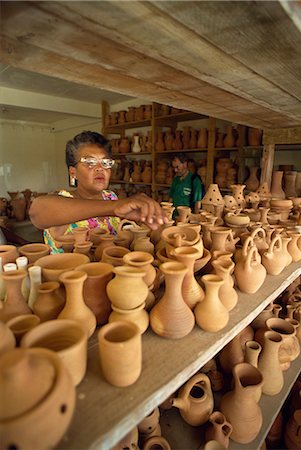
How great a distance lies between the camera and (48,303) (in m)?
0.61

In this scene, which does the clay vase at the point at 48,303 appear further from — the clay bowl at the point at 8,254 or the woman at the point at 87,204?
the woman at the point at 87,204

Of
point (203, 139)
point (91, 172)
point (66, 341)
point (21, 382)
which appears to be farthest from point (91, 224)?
point (203, 139)

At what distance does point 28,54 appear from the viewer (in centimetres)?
61

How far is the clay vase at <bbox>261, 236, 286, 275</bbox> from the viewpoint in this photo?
3.43ft

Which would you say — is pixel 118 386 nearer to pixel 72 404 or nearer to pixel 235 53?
pixel 72 404

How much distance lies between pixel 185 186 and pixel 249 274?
265cm

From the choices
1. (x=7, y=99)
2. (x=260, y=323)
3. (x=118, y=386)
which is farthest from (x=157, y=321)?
(x=7, y=99)

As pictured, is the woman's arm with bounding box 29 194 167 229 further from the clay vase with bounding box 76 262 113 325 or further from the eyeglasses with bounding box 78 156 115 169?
the eyeglasses with bounding box 78 156 115 169

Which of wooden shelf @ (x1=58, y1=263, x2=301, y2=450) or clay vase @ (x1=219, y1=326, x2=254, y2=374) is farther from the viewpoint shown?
clay vase @ (x1=219, y1=326, x2=254, y2=374)

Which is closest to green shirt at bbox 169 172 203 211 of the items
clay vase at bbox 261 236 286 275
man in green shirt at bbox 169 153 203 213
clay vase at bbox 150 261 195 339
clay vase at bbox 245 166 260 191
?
man in green shirt at bbox 169 153 203 213

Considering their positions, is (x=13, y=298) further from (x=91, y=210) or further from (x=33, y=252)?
(x=91, y=210)

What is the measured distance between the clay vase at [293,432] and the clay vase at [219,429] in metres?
0.53

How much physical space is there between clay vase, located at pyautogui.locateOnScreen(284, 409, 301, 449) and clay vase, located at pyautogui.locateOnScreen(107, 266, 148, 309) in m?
1.19

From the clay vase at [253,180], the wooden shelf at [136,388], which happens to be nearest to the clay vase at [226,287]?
the wooden shelf at [136,388]
